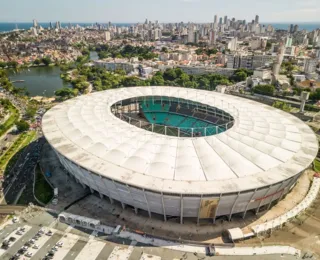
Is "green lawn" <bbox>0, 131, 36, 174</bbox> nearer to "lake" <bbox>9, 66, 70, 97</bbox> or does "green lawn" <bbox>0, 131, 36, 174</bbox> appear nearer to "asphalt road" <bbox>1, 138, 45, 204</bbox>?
"asphalt road" <bbox>1, 138, 45, 204</bbox>

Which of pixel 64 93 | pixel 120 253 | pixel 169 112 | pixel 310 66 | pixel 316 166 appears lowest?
pixel 120 253

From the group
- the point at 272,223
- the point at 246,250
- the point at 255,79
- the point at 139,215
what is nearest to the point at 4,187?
the point at 139,215

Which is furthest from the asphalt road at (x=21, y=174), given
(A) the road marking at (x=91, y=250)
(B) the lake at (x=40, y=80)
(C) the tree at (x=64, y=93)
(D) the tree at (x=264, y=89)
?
(D) the tree at (x=264, y=89)

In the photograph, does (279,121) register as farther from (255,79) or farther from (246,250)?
(255,79)

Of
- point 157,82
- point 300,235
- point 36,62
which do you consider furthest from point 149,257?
point 36,62

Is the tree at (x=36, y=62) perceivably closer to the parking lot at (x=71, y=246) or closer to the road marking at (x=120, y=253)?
the parking lot at (x=71, y=246)

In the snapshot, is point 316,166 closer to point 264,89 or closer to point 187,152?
point 187,152

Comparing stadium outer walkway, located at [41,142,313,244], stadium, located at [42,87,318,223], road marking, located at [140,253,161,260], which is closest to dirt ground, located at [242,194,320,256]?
stadium outer walkway, located at [41,142,313,244]
